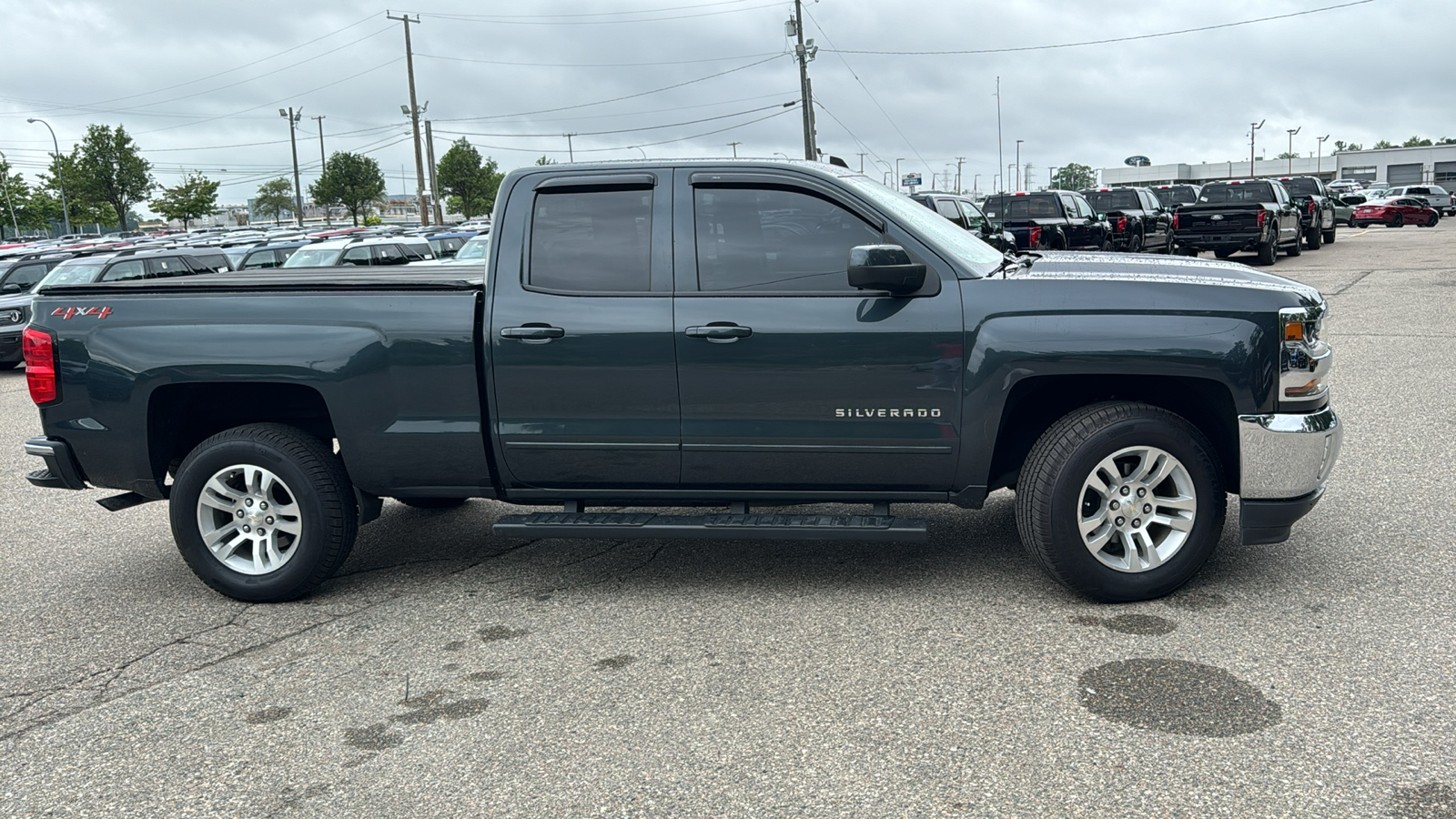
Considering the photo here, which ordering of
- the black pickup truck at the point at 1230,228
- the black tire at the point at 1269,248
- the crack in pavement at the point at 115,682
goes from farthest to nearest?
the black tire at the point at 1269,248 → the black pickup truck at the point at 1230,228 → the crack in pavement at the point at 115,682

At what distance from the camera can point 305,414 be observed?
5.52m

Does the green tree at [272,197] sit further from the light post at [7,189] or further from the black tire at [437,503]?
the black tire at [437,503]

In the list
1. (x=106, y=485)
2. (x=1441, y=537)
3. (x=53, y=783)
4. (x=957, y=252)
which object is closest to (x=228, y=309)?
(x=106, y=485)

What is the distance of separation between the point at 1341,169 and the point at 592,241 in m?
145

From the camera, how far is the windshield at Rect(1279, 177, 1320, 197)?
112ft

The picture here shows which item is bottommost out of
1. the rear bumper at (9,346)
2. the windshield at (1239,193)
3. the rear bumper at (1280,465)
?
the rear bumper at (1280,465)

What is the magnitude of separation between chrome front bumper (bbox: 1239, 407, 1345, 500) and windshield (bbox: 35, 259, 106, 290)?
16.2m

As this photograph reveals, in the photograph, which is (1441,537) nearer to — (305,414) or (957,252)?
(957,252)

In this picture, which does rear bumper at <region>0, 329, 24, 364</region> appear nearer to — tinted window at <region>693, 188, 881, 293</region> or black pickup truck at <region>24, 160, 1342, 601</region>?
black pickup truck at <region>24, 160, 1342, 601</region>

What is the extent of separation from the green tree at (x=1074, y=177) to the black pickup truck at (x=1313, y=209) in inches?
5293

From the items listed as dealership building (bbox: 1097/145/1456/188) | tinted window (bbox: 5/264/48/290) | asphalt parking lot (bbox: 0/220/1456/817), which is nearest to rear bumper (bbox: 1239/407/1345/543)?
asphalt parking lot (bbox: 0/220/1456/817)

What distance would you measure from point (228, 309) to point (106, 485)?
42.7 inches

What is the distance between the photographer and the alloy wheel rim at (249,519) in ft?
16.9

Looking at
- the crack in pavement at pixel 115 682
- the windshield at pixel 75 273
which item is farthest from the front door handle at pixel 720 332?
the windshield at pixel 75 273
